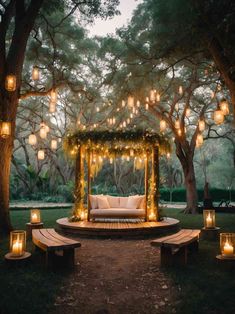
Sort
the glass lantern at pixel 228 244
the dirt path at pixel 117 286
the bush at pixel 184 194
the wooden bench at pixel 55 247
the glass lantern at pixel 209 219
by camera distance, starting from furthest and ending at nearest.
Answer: the bush at pixel 184 194 → the glass lantern at pixel 209 219 → the glass lantern at pixel 228 244 → the wooden bench at pixel 55 247 → the dirt path at pixel 117 286

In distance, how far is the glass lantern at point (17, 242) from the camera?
519 centimetres

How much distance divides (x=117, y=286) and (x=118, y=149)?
22.5 feet

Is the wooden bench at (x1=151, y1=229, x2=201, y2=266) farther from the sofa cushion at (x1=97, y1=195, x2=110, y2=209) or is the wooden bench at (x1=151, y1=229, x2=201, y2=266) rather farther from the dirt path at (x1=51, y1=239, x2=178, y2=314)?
the sofa cushion at (x1=97, y1=195, x2=110, y2=209)

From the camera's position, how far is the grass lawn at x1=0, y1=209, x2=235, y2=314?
3.75 meters

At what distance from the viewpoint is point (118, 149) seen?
11141mm

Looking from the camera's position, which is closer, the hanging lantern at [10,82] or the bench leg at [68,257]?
the bench leg at [68,257]

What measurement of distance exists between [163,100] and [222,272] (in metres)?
13.0

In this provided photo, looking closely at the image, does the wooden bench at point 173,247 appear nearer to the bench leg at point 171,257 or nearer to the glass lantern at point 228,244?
the bench leg at point 171,257

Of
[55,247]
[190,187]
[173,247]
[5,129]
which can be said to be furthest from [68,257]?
[190,187]

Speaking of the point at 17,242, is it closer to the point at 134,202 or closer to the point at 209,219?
the point at 209,219

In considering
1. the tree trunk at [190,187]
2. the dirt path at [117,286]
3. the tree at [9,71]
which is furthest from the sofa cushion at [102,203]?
the tree trunk at [190,187]

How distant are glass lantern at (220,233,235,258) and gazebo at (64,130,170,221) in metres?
4.98

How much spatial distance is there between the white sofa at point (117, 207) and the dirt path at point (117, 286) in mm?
3126

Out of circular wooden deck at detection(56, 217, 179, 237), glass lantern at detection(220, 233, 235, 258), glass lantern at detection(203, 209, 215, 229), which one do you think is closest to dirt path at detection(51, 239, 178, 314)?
glass lantern at detection(220, 233, 235, 258)
